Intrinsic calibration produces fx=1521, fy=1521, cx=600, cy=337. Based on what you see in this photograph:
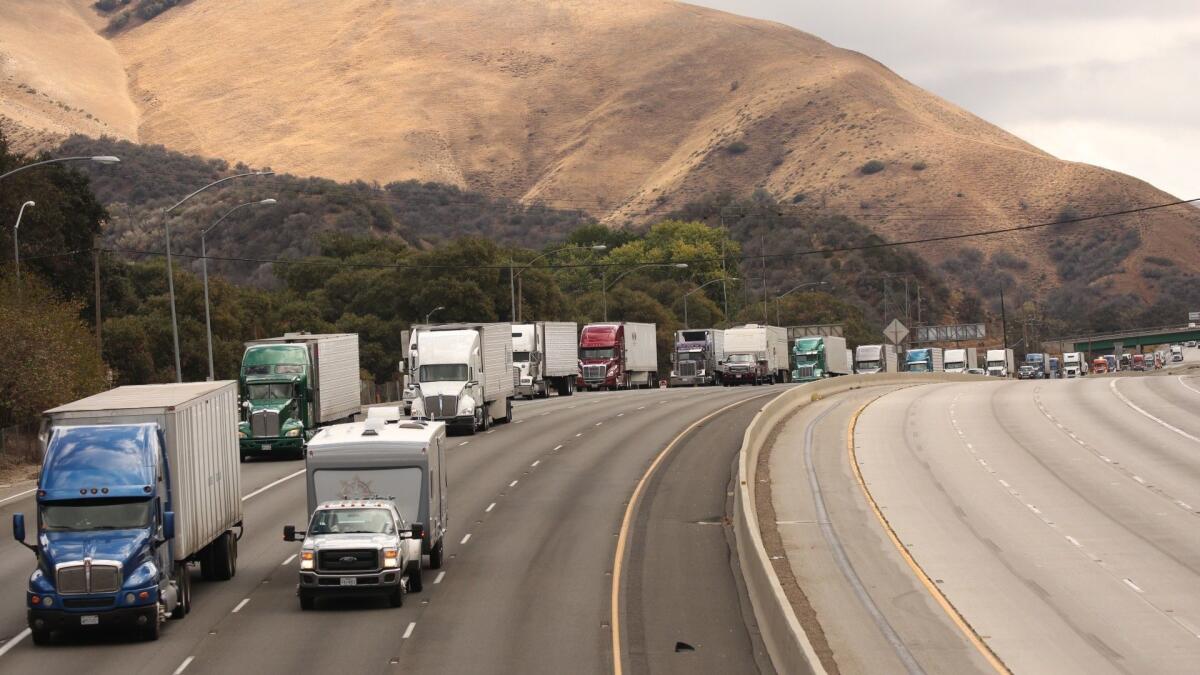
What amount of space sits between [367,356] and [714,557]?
83.9 metres

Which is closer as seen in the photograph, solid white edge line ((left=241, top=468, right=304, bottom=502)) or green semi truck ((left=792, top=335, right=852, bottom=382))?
solid white edge line ((left=241, top=468, right=304, bottom=502))

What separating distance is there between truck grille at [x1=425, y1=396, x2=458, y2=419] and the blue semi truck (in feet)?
98.4

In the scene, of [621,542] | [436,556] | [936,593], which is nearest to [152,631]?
Result: [436,556]

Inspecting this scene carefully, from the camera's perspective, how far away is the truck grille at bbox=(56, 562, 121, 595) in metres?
24.0

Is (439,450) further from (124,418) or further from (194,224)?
(194,224)

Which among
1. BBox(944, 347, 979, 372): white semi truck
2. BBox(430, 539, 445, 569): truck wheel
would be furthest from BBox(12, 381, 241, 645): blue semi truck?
BBox(944, 347, 979, 372): white semi truck

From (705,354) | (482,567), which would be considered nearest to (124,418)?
(482,567)

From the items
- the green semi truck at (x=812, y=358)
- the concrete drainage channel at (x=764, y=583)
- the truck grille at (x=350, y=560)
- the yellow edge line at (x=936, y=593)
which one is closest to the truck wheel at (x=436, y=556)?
the truck grille at (x=350, y=560)

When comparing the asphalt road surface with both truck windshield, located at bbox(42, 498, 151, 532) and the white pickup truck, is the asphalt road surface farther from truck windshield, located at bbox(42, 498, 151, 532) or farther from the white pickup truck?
truck windshield, located at bbox(42, 498, 151, 532)

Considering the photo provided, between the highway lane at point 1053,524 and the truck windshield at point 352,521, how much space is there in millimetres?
10927

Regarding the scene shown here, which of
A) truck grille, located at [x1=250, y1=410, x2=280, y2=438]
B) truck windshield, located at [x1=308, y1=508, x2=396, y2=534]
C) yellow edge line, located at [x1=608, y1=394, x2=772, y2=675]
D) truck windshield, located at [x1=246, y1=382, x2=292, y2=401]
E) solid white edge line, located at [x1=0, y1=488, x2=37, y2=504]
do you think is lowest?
yellow edge line, located at [x1=608, y1=394, x2=772, y2=675]

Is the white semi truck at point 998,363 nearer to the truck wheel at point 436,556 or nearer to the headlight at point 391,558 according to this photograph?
the truck wheel at point 436,556

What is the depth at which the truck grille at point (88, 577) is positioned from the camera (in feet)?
78.7

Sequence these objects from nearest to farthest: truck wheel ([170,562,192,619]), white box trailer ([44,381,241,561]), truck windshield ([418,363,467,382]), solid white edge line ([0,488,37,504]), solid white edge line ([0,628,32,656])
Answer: solid white edge line ([0,628,32,656]) < white box trailer ([44,381,241,561]) < truck wheel ([170,562,192,619]) < solid white edge line ([0,488,37,504]) < truck windshield ([418,363,467,382])
